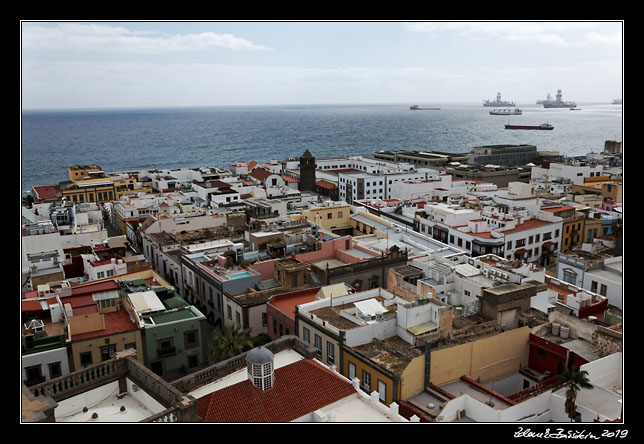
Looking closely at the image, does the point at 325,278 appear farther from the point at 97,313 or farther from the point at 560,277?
the point at 560,277

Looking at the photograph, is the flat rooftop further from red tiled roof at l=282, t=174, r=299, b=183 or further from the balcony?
red tiled roof at l=282, t=174, r=299, b=183

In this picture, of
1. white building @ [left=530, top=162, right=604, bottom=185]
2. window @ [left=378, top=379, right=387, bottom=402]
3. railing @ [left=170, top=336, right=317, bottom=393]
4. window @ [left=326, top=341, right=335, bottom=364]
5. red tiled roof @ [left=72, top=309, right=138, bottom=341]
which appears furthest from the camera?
white building @ [left=530, top=162, right=604, bottom=185]

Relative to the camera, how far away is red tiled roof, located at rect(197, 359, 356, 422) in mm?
17578

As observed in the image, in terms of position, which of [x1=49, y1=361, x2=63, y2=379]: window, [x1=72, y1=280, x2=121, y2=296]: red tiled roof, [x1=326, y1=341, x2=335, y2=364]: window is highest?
[x1=72, y1=280, x2=121, y2=296]: red tiled roof

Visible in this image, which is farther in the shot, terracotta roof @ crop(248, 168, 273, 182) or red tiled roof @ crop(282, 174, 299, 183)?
terracotta roof @ crop(248, 168, 273, 182)

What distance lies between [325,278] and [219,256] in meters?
10.3

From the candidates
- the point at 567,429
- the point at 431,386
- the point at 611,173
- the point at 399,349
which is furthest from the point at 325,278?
the point at 611,173

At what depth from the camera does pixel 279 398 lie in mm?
18344

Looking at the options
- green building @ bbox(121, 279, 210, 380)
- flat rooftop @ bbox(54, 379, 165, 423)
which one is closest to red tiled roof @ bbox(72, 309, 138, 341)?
green building @ bbox(121, 279, 210, 380)

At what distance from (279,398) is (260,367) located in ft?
4.38

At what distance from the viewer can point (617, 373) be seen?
80.3 feet

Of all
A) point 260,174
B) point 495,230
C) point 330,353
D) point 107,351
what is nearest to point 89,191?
point 260,174

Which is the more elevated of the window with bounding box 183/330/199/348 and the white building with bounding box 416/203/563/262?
the white building with bounding box 416/203/563/262

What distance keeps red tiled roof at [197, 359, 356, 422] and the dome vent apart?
25 cm
